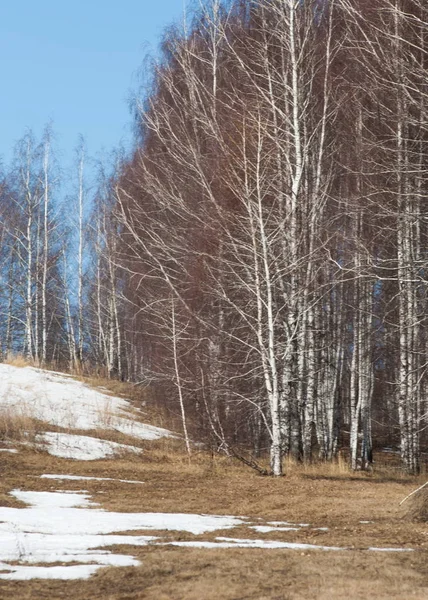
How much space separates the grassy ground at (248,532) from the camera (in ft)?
18.9

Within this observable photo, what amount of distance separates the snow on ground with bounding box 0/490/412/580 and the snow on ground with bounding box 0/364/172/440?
8.32 metres

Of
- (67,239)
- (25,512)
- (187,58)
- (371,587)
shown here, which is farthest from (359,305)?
(67,239)

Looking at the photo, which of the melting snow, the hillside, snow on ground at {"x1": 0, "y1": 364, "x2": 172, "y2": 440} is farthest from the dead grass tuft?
snow on ground at {"x1": 0, "y1": 364, "x2": 172, "y2": 440}

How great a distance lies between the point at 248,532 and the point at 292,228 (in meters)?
9.29

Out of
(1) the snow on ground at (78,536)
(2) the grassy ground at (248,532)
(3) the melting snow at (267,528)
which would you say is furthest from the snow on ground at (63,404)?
(3) the melting snow at (267,528)

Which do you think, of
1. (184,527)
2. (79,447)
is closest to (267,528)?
(184,527)

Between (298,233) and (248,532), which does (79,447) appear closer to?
(298,233)

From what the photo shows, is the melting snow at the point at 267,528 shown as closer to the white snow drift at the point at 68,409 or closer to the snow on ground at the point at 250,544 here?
the snow on ground at the point at 250,544

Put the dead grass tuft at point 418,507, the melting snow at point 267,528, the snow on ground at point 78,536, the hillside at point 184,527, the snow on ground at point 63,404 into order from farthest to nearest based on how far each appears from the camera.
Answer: the snow on ground at point 63,404 → the dead grass tuft at point 418,507 → the melting snow at point 267,528 → the snow on ground at point 78,536 → the hillside at point 184,527

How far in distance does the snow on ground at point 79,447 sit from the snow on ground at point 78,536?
17.8 feet

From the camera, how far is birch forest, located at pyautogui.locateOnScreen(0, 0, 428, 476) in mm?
16047

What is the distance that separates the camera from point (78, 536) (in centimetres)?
795

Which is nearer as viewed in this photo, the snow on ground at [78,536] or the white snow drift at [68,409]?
the snow on ground at [78,536]

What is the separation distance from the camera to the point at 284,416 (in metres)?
17.0
